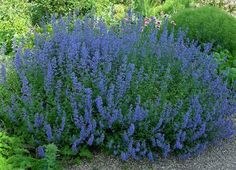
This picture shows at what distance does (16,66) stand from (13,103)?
0.42 m

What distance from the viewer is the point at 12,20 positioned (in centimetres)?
616

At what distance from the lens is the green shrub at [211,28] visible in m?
5.74

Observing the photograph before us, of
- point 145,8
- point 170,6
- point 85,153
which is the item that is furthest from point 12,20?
point 85,153

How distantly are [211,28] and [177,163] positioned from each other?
2325mm

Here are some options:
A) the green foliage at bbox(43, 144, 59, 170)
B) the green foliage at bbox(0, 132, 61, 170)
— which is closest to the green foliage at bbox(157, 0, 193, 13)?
the green foliage at bbox(0, 132, 61, 170)

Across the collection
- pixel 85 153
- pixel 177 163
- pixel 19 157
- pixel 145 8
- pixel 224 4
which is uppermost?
pixel 145 8

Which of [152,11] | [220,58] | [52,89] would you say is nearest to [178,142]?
[52,89]

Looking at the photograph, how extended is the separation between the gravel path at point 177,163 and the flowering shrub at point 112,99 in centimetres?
9

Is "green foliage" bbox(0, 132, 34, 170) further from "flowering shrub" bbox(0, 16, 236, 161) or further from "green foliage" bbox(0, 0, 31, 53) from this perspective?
"green foliage" bbox(0, 0, 31, 53)

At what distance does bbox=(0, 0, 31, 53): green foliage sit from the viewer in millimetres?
5859

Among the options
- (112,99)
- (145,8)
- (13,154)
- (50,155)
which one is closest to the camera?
(50,155)

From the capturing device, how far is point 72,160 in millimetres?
3920

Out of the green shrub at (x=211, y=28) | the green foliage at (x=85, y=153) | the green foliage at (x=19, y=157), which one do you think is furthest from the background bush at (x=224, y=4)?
the green foliage at (x=19, y=157)

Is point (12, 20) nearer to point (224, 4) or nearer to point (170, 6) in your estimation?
point (170, 6)
